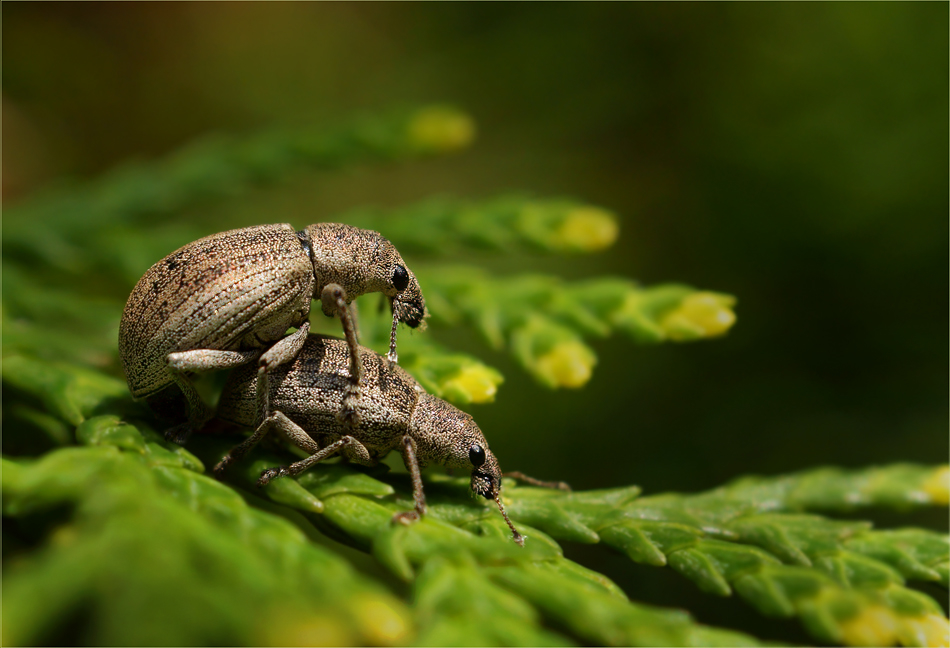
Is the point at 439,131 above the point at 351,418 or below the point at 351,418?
above

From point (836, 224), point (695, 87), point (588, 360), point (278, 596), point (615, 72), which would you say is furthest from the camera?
point (615, 72)

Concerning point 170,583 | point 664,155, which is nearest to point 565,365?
point 170,583

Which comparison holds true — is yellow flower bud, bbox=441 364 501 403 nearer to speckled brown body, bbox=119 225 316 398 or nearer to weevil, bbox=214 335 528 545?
weevil, bbox=214 335 528 545

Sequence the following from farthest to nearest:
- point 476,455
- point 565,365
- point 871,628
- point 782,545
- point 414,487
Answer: point 565,365, point 476,455, point 782,545, point 414,487, point 871,628

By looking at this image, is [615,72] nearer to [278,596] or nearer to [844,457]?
[844,457]

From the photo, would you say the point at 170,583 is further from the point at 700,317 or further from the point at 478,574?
the point at 700,317

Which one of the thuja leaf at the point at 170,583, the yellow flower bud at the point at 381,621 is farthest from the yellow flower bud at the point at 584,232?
the yellow flower bud at the point at 381,621

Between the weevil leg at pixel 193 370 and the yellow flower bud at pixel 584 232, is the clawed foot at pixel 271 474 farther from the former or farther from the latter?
the yellow flower bud at pixel 584 232

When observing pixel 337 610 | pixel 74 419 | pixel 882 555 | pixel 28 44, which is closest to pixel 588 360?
pixel 882 555
